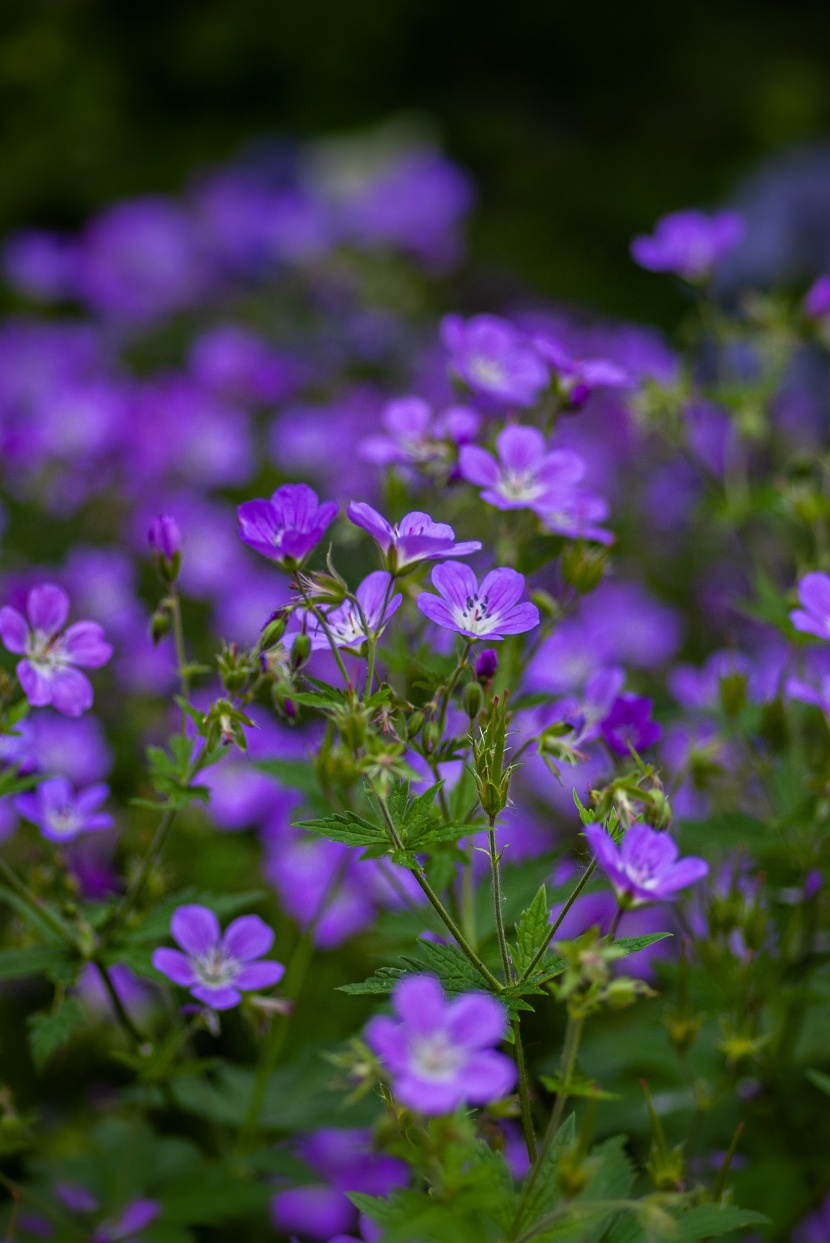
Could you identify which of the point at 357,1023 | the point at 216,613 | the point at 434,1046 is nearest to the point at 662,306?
the point at 216,613

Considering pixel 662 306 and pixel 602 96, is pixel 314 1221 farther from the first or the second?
pixel 602 96

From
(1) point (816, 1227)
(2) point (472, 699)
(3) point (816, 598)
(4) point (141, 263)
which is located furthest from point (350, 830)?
(4) point (141, 263)

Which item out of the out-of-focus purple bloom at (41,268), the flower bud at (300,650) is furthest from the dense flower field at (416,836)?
the out-of-focus purple bloom at (41,268)

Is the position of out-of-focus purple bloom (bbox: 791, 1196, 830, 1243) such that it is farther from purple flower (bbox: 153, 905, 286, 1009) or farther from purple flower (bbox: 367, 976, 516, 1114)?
purple flower (bbox: 367, 976, 516, 1114)

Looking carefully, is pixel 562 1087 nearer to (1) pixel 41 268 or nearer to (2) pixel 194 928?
(2) pixel 194 928

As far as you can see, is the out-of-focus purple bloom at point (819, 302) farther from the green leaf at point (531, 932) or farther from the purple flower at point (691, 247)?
the green leaf at point (531, 932)

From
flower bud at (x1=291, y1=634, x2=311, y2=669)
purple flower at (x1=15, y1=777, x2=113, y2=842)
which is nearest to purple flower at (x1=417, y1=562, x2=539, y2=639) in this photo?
flower bud at (x1=291, y1=634, x2=311, y2=669)
